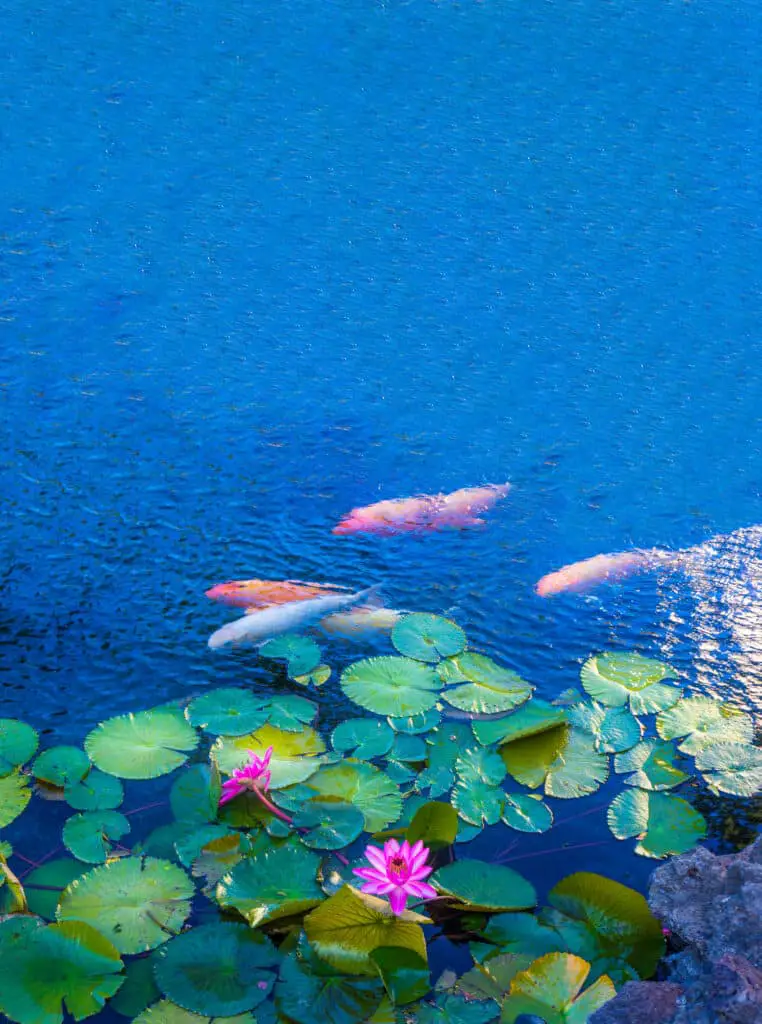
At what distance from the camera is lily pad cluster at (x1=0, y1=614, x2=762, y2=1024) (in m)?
1.73

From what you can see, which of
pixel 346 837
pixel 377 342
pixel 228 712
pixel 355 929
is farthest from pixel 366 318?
pixel 355 929

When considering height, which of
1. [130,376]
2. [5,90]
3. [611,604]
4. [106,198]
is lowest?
[611,604]

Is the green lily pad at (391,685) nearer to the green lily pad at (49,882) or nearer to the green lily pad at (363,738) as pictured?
the green lily pad at (363,738)

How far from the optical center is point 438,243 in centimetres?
413

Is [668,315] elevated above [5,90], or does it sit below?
below

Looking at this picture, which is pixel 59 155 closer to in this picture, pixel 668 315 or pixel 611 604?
pixel 668 315

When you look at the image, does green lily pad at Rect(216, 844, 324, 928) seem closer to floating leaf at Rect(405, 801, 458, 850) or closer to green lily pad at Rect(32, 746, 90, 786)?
floating leaf at Rect(405, 801, 458, 850)

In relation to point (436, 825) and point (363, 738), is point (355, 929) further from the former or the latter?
point (363, 738)

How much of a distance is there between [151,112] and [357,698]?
10.6 ft

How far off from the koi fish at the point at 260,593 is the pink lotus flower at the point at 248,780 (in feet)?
1.95

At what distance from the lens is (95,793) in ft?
6.84

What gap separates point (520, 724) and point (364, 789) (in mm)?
389

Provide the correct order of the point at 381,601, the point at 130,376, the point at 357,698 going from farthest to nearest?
the point at 130,376 < the point at 381,601 < the point at 357,698

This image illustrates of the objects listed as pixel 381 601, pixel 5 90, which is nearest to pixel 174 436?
pixel 381 601
